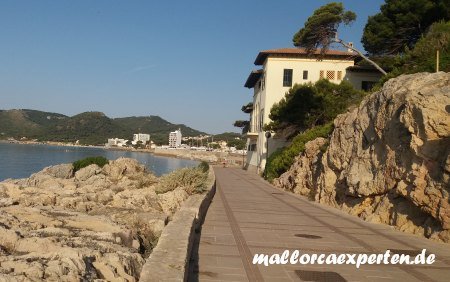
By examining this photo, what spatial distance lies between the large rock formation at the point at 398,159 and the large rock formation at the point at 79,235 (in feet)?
18.7

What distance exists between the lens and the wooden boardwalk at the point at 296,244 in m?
6.57

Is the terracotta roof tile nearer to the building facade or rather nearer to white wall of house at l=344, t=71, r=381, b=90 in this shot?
the building facade

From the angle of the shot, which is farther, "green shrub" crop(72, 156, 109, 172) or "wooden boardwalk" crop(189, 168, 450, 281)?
"green shrub" crop(72, 156, 109, 172)

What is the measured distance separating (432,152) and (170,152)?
13169 centimetres

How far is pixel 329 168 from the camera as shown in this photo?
Answer: 1708cm

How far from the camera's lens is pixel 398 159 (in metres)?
11.5

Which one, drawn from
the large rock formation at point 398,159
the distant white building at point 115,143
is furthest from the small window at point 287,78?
the distant white building at point 115,143

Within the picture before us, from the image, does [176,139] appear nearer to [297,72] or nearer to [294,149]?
[297,72]

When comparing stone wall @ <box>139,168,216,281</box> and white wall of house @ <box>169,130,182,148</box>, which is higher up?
white wall of house @ <box>169,130,182,148</box>

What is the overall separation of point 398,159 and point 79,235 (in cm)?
801

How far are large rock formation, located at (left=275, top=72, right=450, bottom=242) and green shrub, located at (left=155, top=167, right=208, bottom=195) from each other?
489 centimetres

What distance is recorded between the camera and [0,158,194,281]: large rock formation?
5.78m

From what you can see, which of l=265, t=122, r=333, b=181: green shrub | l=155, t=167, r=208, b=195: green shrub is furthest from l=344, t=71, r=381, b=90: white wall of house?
l=155, t=167, r=208, b=195: green shrub

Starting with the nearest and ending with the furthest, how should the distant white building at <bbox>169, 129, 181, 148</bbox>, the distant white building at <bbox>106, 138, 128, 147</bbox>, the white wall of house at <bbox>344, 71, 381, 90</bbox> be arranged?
the white wall of house at <bbox>344, 71, 381, 90</bbox> < the distant white building at <bbox>169, 129, 181, 148</bbox> < the distant white building at <bbox>106, 138, 128, 147</bbox>
